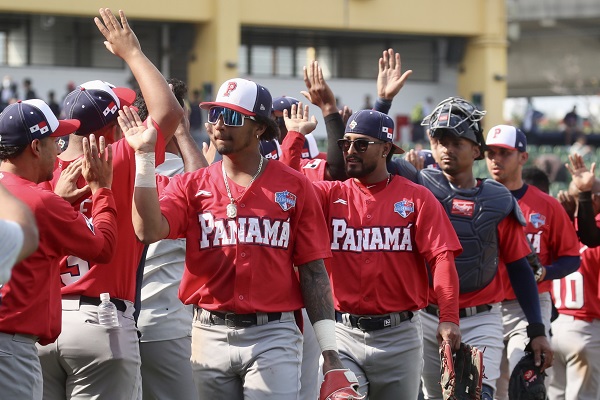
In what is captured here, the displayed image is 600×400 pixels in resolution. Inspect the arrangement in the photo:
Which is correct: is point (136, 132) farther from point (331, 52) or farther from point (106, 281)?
point (331, 52)

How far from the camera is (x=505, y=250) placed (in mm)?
7840

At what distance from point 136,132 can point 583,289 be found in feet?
17.6

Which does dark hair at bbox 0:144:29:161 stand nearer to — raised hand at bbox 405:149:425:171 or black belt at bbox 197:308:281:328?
black belt at bbox 197:308:281:328

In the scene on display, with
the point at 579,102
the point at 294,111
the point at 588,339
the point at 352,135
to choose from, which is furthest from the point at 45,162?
the point at 579,102

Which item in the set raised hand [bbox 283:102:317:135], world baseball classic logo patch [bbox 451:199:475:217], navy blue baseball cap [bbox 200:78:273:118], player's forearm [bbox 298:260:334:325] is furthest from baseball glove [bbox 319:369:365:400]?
raised hand [bbox 283:102:317:135]

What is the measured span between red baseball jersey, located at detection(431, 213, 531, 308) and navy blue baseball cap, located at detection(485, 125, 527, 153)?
169 cm

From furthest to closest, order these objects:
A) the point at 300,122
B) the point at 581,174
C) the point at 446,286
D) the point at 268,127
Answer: the point at 581,174
the point at 300,122
the point at 446,286
the point at 268,127

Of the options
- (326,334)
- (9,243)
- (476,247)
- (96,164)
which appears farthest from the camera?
(476,247)

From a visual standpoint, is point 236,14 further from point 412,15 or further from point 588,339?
point 588,339

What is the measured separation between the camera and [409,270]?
6.93 metres

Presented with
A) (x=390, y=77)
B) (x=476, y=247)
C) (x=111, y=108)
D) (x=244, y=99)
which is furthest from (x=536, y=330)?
(x=111, y=108)

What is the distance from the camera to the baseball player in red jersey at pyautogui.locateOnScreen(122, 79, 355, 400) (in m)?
5.75

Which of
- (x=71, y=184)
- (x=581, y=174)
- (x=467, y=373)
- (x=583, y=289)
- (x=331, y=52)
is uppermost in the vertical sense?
(x=331, y=52)

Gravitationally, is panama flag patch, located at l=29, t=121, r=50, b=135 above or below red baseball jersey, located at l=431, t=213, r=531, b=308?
above
